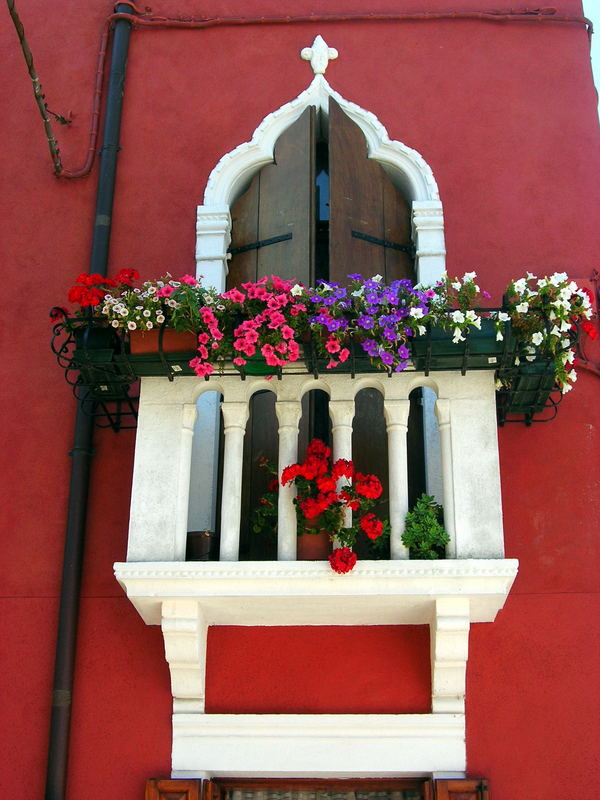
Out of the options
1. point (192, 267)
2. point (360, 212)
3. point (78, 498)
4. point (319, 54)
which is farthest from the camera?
point (319, 54)

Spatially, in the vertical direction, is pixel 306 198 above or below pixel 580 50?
below

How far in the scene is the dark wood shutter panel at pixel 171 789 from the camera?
481 cm

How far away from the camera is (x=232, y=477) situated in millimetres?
5027

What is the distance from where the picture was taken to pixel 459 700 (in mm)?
4977

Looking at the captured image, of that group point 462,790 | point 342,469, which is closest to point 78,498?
point 342,469

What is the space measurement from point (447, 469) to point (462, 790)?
1396 mm

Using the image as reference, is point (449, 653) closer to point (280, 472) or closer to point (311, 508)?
point (311, 508)

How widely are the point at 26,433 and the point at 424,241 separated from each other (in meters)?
2.41

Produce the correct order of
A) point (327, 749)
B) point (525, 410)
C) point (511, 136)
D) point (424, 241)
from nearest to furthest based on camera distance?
1. point (327, 749)
2. point (525, 410)
3. point (424, 241)
4. point (511, 136)

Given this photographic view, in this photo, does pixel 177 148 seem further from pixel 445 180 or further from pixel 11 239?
pixel 445 180

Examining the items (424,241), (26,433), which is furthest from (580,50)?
(26,433)

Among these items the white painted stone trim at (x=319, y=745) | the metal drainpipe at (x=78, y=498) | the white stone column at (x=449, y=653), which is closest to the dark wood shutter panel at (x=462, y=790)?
the white painted stone trim at (x=319, y=745)

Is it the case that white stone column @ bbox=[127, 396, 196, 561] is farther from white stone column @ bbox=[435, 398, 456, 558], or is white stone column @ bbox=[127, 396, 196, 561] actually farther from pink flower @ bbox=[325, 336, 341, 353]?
white stone column @ bbox=[435, 398, 456, 558]

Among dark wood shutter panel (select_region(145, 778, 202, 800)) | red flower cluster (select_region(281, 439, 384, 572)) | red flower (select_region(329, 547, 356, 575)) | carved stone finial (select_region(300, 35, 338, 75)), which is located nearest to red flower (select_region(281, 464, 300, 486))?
red flower cluster (select_region(281, 439, 384, 572))
